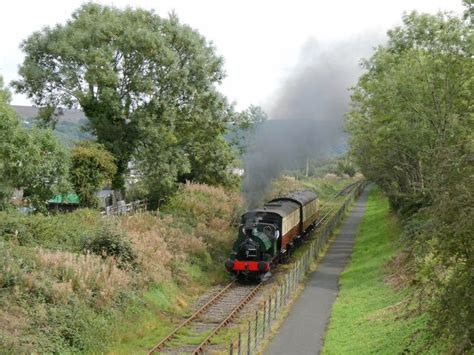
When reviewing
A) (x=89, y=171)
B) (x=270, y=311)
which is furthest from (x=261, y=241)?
(x=89, y=171)

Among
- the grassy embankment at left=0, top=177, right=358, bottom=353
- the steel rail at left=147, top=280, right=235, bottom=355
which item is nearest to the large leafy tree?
the grassy embankment at left=0, top=177, right=358, bottom=353

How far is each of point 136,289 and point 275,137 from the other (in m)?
13.5

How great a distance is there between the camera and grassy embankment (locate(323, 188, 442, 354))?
1512 cm

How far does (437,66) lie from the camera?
24578 millimetres

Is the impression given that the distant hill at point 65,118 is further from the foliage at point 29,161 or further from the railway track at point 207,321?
the railway track at point 207,321

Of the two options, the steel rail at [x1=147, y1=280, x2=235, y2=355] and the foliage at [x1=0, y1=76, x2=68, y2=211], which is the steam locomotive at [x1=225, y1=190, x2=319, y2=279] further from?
the foliage at [x1=0, y1=76, x2=68, y2=211]

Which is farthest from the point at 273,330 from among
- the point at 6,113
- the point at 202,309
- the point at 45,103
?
the point at 45,103

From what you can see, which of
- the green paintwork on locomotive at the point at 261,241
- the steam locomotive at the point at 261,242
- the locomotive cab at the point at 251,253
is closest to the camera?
the locomotive cab at the point at 251,253

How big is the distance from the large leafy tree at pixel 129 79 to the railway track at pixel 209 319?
440 inches

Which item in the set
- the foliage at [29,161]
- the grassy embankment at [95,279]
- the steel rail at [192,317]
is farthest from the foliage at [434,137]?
the foliage at [29,161]

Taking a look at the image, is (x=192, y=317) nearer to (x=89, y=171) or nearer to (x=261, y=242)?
(x=261, y=242)

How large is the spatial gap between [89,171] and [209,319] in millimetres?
12982

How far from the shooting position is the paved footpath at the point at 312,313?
16.8 meters

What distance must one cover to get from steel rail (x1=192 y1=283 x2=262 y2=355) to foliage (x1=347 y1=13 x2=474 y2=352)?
22.5 feet
